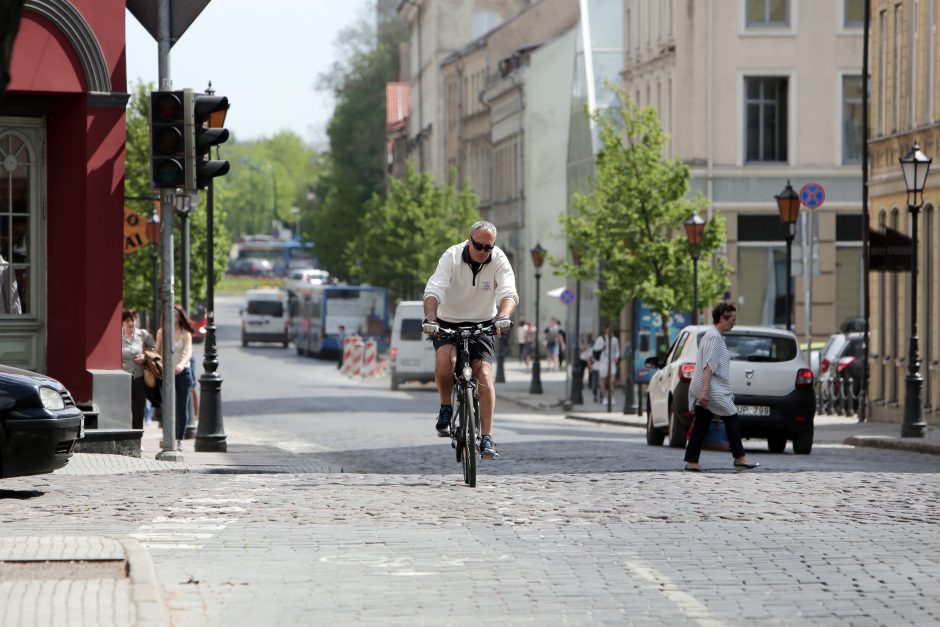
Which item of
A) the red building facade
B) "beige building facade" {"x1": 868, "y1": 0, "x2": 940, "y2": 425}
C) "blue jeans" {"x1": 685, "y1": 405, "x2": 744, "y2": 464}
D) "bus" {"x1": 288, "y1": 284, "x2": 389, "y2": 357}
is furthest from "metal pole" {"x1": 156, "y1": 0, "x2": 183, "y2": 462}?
"bus" {"x1": 288, "y1": 284, "x2": 389, "y2": 357}

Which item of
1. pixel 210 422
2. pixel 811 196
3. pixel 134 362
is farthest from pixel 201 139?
pixel 811 196

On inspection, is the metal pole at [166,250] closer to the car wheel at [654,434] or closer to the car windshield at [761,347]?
the car windshield at [761,347]

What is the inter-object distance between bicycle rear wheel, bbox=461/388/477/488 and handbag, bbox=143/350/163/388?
9.90 meters

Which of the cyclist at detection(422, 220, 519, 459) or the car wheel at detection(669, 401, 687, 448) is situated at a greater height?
the cyclist at detection(422, 220, 519, 459)

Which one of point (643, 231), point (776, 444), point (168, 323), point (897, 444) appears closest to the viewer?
point (168, 323)

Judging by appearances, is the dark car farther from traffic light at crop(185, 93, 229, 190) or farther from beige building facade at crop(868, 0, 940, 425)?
beige building facade at crop(868, 0, 940, 425)

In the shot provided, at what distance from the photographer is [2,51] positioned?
25.6 feet

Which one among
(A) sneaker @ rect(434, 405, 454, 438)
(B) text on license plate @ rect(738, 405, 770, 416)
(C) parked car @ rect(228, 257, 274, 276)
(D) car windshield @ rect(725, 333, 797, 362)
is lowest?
(B) text on license plate @ rect(738, 405, 770, 416)

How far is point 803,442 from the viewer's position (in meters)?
23.5

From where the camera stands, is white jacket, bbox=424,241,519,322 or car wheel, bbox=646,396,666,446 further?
car wheel, bbox=646,396,666,446

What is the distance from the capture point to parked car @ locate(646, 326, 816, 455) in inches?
916

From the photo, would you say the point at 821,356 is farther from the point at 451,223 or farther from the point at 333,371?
the point at 451,223

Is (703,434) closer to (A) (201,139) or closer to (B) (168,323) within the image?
(B) (168,323)

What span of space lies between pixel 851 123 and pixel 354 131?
6954 centimetres
